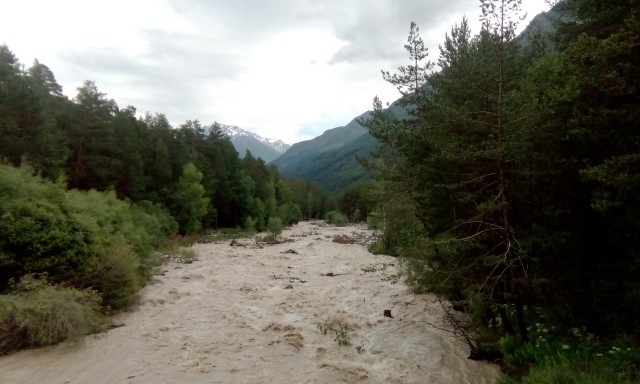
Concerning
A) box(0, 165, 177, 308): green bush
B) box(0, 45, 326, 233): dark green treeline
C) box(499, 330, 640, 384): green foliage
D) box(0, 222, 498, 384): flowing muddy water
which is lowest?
box(0, 222, 498, 384): flowing muddy water

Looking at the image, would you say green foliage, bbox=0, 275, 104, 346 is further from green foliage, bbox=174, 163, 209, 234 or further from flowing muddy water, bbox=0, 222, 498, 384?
green foliage, bbox=174, 163, 209, 234

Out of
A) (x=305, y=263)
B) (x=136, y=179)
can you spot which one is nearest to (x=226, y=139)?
(x=136, y=179)

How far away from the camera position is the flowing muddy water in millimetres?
9695

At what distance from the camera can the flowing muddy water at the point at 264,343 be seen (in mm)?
9695

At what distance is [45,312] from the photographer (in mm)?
11750

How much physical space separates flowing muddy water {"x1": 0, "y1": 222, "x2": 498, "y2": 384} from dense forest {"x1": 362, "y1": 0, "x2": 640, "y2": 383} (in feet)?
6.91

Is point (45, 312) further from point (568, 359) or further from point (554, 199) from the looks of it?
point (554, 199)

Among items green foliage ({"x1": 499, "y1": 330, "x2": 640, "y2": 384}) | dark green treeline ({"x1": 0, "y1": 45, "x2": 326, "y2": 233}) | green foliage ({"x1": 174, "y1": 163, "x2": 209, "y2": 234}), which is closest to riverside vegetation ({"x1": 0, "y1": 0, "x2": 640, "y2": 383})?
green foliage ({"x1": 499, "y1": 330, "x2": 640, "y2": 384})

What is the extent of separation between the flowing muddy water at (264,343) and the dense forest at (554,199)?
2.11m

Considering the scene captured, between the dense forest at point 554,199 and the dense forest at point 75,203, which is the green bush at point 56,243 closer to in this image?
the dense forest at point 75,203

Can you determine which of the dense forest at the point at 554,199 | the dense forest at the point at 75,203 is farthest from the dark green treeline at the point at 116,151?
the dense forest at the point at 554,199

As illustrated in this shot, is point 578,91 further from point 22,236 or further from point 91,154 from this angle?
point 91,154

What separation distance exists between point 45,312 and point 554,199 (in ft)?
49.6

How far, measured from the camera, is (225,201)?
57.8m
